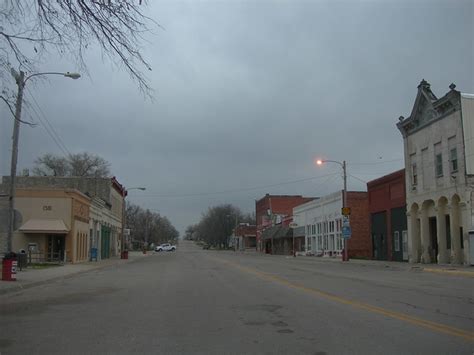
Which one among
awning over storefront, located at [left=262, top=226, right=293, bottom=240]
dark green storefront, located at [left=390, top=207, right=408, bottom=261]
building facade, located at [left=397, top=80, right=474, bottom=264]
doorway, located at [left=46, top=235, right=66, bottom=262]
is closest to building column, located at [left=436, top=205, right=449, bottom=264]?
building facade, located at [left=397, top=80, right=474, bottom=264]

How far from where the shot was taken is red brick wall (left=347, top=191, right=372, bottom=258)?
2272 inches

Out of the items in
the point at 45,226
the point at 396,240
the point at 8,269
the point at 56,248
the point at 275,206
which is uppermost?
the point at 275,206

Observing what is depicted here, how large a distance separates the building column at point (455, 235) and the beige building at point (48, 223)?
27.2 meters

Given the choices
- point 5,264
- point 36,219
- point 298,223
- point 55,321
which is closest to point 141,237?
point 298,223

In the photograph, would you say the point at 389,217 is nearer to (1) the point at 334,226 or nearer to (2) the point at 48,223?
(1) the point at 334,226

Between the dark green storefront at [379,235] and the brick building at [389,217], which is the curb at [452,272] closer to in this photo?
the brick building at [389,217]

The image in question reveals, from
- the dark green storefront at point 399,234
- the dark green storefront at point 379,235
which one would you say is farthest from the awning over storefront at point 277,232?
the dark green storefront at point 399,234

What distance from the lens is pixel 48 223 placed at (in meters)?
40.6

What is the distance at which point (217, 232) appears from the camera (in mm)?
156625

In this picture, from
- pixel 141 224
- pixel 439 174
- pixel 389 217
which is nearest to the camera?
pixel 439 174

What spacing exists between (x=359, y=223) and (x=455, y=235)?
77.1 ft

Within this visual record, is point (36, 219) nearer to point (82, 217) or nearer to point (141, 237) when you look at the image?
point (82, 217)

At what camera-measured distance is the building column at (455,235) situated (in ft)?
113

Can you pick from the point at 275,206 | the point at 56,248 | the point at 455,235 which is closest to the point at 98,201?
the point at 56,248
